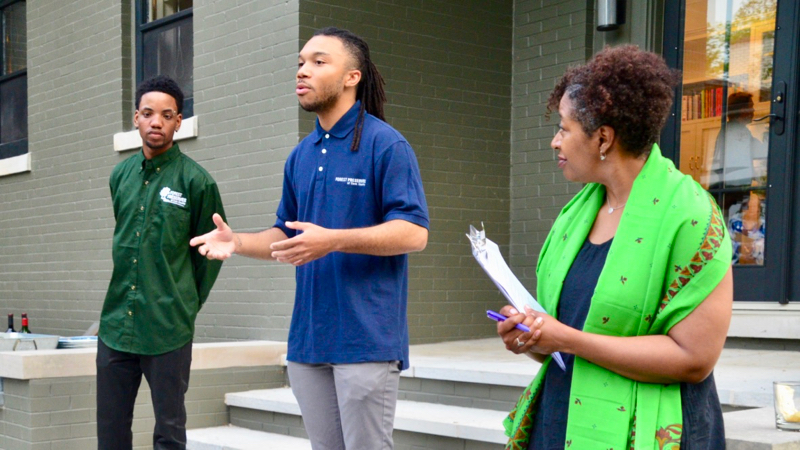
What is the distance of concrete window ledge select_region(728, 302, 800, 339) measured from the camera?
5.54 meters

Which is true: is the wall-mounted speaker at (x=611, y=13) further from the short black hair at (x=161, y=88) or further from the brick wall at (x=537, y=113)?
the short black hair at (x=161, y=88)

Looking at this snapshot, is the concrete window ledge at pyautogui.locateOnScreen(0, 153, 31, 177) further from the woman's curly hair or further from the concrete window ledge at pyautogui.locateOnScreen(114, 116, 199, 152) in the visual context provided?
the woman's curly hair

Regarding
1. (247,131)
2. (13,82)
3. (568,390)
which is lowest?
(568,390)

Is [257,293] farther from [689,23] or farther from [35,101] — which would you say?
[35,101]

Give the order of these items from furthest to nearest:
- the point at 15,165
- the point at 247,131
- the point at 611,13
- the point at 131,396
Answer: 1. the point at 15,165
2. the point at 247,131
3. the point at 611,13
4. the point at 131,396

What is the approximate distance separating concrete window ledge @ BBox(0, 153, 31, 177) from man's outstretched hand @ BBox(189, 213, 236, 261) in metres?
7.81

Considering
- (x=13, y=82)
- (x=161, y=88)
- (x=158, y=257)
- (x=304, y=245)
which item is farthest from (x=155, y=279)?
(x=13, y=82)

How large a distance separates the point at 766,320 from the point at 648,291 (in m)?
4.24

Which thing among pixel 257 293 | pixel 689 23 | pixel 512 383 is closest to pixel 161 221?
pixel 512 383

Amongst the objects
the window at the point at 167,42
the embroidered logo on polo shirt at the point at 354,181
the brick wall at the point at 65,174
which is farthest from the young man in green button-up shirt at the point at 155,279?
the brick wall at the point at 65,174

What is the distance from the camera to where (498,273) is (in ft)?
6.46

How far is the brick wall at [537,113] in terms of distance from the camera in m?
7.00

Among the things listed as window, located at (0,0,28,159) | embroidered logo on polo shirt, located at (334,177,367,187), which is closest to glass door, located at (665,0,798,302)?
embroidered logo on polo shirt, located at (334,177,367,187)

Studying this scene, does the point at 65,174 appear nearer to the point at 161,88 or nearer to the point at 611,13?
the point at 161,88
